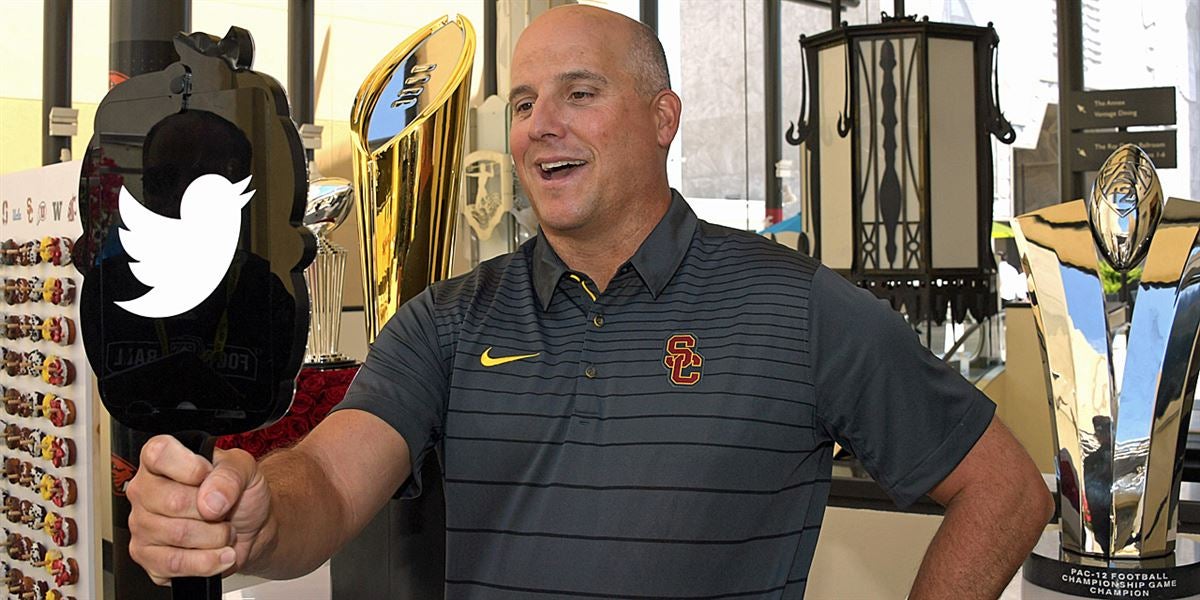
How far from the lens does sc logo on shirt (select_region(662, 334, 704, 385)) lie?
139 cm

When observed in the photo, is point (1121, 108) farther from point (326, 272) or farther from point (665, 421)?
point (665, 421)

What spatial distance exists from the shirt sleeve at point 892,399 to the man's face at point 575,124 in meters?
0.32

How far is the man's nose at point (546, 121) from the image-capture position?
1.50 meters

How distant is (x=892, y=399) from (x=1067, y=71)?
16.9 ft

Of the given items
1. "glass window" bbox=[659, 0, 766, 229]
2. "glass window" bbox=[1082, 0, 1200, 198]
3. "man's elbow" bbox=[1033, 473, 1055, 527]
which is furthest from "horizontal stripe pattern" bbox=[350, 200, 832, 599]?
"glass window" bbox=[659, 0, 766, 229]

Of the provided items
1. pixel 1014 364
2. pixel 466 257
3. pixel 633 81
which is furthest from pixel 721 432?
pixel 466 257

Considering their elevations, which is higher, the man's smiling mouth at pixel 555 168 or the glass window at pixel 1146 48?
the glass window at pixel 1146 48

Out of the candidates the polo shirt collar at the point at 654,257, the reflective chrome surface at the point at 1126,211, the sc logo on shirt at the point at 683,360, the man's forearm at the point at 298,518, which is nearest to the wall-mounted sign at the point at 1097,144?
the reflective chrome surface at the point at 1126,211

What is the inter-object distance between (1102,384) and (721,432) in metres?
0.55

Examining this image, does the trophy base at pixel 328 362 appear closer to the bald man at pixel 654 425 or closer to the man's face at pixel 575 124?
the bald man at pixel 654 425

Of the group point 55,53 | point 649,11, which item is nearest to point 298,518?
point 55,53

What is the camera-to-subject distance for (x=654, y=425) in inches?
54.1

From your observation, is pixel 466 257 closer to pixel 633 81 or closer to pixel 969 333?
pixel 969 333

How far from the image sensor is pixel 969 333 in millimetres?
4309
